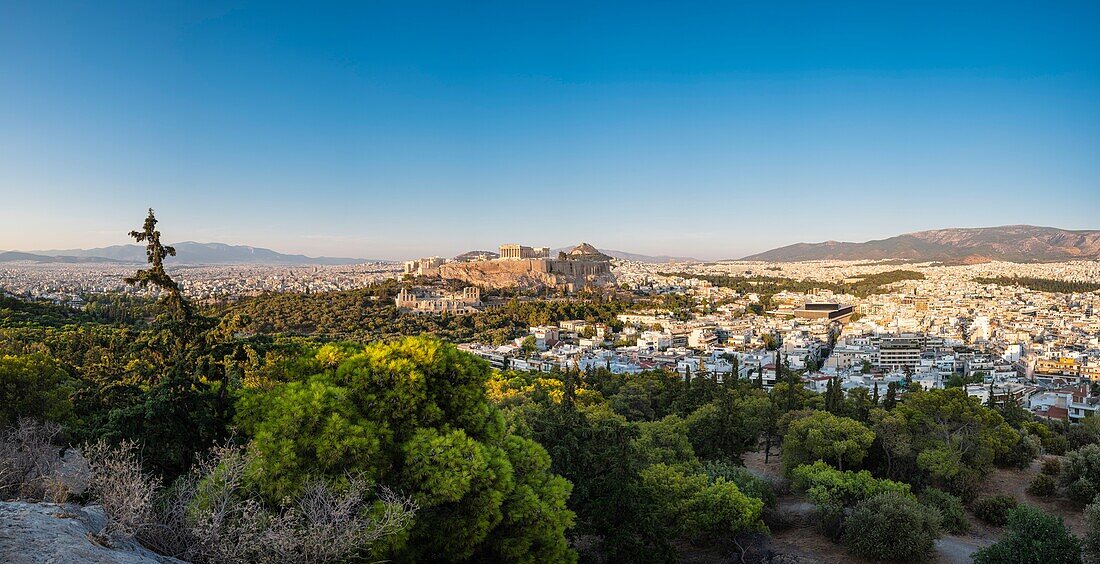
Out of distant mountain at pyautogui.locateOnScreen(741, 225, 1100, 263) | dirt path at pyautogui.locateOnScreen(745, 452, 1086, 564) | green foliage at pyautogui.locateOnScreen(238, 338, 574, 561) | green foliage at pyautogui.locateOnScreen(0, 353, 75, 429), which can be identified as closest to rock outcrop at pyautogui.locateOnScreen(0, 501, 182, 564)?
green foliage at pyautogui.locateOnScreen(238, 338, 574, 561)

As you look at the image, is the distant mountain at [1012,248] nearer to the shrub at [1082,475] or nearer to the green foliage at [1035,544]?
the shrub at [1082,475]

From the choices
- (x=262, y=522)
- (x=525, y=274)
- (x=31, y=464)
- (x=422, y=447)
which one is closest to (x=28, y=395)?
(x=31, y=464)

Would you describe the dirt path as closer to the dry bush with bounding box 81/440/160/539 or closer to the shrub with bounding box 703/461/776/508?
the shrub with bounding box 703/461/776/508

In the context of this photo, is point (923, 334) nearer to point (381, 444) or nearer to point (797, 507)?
point (797, 507)

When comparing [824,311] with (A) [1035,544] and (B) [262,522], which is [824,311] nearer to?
(A) [1035,544]

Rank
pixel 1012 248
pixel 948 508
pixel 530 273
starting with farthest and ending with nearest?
pixel 1012 248 < pixel 530 273 < pixel 948 508

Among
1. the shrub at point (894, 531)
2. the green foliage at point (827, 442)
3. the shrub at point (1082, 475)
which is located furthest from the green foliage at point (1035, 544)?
the green foliage at point (827, 442)

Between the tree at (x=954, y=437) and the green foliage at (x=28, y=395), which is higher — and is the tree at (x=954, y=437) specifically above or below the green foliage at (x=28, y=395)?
below
